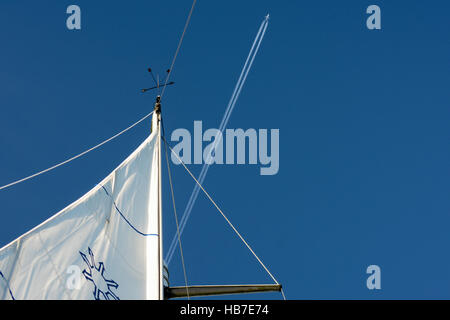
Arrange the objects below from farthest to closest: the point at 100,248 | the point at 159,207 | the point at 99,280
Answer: the point at 159,207 < the point at 100,248 < the point at 99,280

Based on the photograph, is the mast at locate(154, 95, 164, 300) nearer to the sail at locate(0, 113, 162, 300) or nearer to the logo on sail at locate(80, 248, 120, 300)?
the sail at locate(0, 113, 162, 300)

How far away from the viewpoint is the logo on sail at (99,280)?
13188 mm

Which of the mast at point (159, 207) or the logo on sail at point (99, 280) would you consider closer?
the logo on sail at point (99, 280)

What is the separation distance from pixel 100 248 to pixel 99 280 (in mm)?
934

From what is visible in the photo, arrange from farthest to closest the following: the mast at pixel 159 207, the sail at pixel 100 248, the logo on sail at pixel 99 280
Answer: the mast at pixel 159 207 → the logo on sail at pixel 99 280 → the sail at pixel 100 248

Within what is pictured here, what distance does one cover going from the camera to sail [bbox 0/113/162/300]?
12.6 m

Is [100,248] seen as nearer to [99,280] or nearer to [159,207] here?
[99,280]

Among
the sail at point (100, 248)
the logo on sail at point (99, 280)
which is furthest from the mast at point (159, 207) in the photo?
the logo on sail at point (99, 280)

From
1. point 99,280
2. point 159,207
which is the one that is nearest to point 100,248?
point 99,280

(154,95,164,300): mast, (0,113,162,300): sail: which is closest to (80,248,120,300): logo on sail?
(0,113,162,300): sail

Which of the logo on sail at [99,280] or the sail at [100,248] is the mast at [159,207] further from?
the logo on sail at [99,280]

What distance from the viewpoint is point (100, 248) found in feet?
46.4
